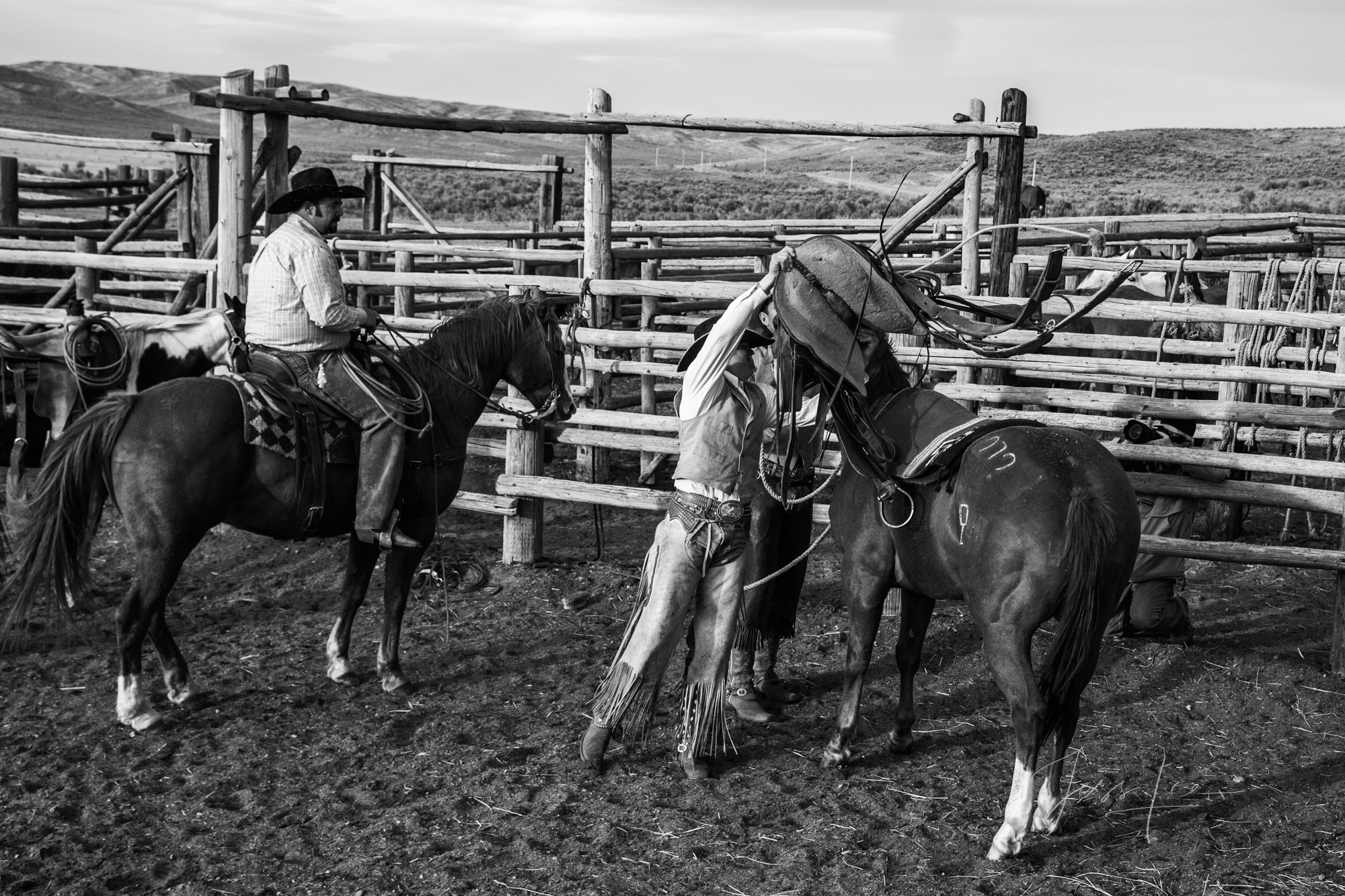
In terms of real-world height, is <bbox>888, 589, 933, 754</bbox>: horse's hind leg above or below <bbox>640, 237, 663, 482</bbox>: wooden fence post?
below

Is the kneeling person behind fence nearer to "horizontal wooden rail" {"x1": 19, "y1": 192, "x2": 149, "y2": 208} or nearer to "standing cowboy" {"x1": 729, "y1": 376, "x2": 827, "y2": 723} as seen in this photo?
"standing cowboy" {"x1": 729, "y1": 376, "x2": 827, "y2": 723}

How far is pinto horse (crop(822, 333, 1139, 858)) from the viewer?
3.89m

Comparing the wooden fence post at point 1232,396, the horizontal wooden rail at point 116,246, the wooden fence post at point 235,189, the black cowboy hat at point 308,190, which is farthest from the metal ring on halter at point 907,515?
the horizontal wooden rail at point 116,246

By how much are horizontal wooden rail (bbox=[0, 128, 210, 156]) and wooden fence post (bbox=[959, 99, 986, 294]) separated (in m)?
7.99

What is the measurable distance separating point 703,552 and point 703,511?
161 millimetres

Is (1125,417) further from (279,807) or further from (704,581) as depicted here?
(279,807)

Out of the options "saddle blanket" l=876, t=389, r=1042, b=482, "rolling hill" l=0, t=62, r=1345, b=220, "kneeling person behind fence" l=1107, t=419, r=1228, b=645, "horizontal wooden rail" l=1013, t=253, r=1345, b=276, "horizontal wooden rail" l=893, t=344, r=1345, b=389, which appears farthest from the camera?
"rolling hill" l=0, t=62, r=1345, b=220

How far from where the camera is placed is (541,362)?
19.6 ft

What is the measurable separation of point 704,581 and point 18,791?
106 inches

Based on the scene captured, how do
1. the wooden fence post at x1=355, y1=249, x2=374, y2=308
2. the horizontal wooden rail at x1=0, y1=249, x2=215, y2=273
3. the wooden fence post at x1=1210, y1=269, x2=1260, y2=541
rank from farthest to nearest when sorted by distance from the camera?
1. the wooden fence post at x1=355, y1=249, x2=374, y2=308
2. the wooden fence post at x1=1210, y1=269, x2=1260, y2=541
3. the horizontal wooden rail at x1=0, y1=249, x2=215, y2=273

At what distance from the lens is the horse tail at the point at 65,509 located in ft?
16.0

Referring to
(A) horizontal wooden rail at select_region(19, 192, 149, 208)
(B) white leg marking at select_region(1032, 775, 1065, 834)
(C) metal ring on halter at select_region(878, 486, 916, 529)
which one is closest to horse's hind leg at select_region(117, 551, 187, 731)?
(C) metal ring on halter at select_region(878, 486, 916, 529)

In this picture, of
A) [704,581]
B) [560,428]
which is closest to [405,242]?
[560,428]

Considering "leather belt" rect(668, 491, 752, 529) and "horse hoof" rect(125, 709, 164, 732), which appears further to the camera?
"horse hoof" rect(125, 709, 164, 732)
